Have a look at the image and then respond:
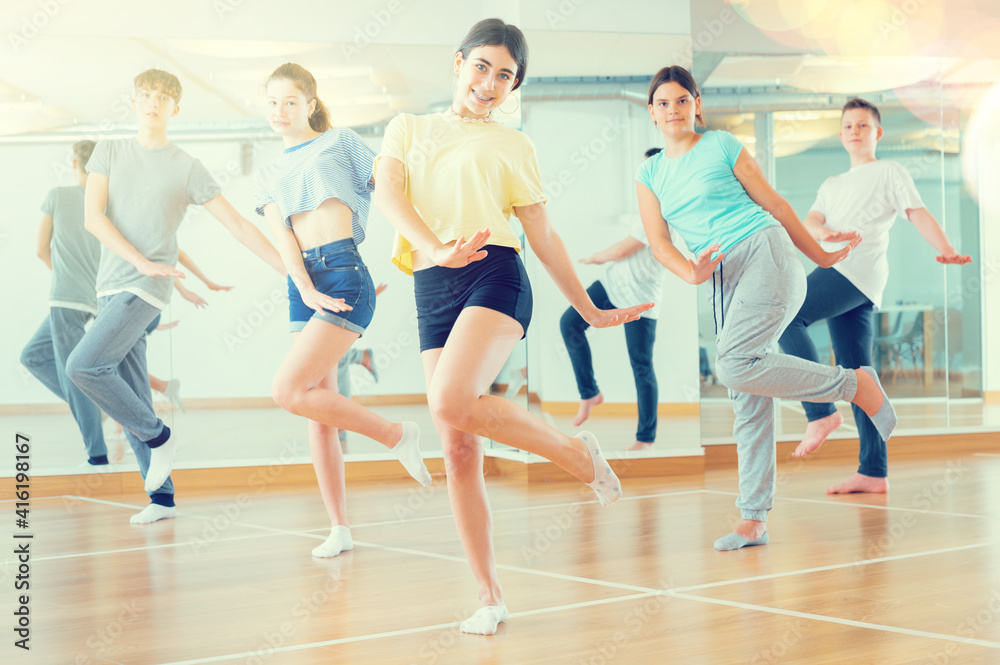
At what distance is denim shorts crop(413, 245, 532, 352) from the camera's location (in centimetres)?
184

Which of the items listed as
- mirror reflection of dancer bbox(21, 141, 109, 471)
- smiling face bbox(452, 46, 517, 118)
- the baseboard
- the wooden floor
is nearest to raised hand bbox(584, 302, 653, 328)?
smiling face bbox(452, 46, 517, 118)

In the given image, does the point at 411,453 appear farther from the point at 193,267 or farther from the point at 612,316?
the point at 193,267

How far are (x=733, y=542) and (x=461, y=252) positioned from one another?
1.31 m

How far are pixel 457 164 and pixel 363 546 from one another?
51.3 inches

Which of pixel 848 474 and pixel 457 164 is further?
pixel 848 474

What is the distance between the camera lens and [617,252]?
4.10 m

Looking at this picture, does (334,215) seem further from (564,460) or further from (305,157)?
(564,460)

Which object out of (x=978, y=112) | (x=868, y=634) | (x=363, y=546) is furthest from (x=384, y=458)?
(x=978, y=112)

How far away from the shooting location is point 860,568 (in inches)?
88.7

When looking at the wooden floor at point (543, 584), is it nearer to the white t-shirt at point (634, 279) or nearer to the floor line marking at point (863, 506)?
the floor line marking at point (863, 506)

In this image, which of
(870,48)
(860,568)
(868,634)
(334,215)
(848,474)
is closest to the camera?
(868,634)

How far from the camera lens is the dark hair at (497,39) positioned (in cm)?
192

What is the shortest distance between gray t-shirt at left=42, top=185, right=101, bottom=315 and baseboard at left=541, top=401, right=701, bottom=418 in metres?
2.05

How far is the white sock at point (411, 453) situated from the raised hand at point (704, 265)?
0.86 metres
